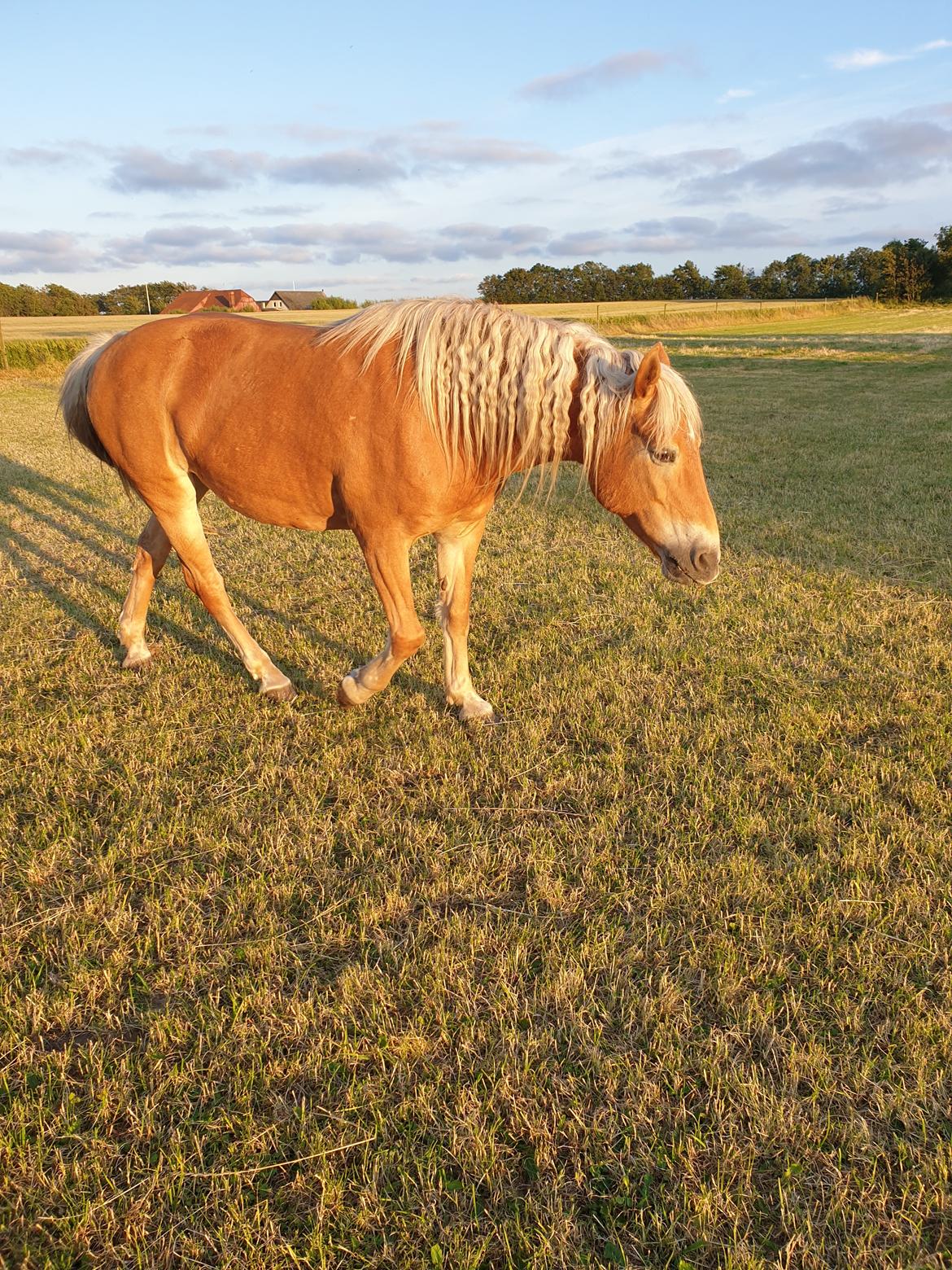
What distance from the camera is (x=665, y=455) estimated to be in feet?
10.5

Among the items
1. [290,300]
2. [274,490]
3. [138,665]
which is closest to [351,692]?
[274,490]

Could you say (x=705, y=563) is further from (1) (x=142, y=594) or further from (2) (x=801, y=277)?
(2) (x=801, y=277)

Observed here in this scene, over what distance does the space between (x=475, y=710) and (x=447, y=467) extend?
1.35 m

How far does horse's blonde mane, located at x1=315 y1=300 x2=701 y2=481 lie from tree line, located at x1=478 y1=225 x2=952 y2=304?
226ft

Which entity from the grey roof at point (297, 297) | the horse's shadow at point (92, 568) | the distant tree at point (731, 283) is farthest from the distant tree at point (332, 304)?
the horse's shadow at point (92, 568)

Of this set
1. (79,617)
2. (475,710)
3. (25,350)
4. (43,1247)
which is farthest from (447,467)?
(25,350)

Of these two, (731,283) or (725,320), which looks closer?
(725,320)

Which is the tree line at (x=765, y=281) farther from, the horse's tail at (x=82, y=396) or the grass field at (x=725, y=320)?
the horse's tail at (x=82, y=396)

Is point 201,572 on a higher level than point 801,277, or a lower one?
lower

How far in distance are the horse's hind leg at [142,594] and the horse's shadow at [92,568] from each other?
0.68ft

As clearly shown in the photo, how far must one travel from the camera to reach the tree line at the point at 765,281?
65.0 m

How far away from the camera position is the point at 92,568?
661 centimetres

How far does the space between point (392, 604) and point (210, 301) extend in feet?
219

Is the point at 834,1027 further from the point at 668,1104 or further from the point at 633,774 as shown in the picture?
the point at 633,774
